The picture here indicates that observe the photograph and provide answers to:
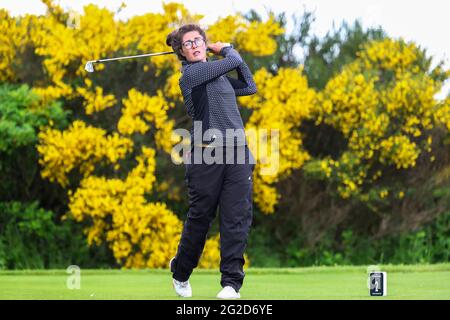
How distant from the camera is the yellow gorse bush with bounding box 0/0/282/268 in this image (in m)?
15.2

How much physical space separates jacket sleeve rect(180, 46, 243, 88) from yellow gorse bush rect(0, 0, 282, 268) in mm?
8390

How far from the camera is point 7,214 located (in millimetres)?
16547

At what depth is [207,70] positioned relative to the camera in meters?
6.72

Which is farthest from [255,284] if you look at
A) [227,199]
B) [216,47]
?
[216,47]

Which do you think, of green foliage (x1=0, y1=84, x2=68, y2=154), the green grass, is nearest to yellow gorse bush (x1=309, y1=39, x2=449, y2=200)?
green foliage (x1=0, y1=84, x2=68, y2=154)

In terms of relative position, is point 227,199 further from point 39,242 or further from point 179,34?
point 39,242

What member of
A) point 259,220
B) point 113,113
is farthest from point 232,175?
point 259,220

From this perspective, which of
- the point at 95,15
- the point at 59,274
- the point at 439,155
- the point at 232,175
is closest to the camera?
the point at 232,175

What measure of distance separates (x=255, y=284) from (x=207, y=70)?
2331 mm

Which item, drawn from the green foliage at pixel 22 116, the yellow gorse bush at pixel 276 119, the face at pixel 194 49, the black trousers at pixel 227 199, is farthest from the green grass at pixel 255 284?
the yellow gorse bush at pixel 276 119

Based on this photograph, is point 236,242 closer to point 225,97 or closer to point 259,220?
point 225,97

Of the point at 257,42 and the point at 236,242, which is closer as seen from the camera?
the point at 236,242

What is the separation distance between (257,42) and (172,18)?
58.0 inches

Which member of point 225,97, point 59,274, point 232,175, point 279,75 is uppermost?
point 279,75
